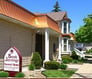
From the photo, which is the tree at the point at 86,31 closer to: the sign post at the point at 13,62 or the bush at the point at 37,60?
the bush at the point at 37,60

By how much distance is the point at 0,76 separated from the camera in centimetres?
1091

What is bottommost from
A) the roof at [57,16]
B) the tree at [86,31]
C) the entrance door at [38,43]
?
the entrance door at [38,43]

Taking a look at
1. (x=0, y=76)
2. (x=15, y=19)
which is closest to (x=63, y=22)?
(x=15, y=19)

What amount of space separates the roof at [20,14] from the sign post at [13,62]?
428 cm

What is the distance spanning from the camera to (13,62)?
1131cm

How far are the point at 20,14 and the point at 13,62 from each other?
25.0 feet

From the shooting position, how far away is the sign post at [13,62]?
1123cm

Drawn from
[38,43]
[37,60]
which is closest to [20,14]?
[37,60]

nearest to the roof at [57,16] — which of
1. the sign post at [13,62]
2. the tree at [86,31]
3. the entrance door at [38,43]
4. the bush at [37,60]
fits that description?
the tree at [86,31]

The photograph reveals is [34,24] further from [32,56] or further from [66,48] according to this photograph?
[66,48]

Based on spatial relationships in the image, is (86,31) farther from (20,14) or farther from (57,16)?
(20,14)

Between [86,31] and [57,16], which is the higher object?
[57,16]

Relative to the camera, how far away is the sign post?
11234 millimetres

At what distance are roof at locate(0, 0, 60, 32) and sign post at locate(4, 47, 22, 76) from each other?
4284 millimetres
